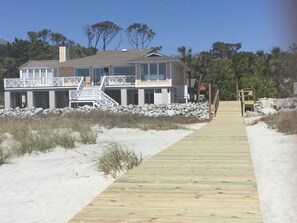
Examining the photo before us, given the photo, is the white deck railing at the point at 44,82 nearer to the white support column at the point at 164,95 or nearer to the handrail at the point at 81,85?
the handrail at the point at 81,85

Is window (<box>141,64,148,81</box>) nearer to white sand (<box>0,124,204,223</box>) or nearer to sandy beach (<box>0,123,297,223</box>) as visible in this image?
sandy beach (<box>0,123,297,223</box>)

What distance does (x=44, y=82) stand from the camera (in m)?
42.9

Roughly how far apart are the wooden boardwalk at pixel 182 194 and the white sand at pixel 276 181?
0.29 meters

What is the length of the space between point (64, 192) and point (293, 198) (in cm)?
356

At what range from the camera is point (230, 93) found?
4178 centimetres

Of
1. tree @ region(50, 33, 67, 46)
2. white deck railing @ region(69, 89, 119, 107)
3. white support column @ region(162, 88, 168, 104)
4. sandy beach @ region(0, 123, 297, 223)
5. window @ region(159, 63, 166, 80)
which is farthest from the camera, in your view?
tree @ region(50, 33, 67, 46)

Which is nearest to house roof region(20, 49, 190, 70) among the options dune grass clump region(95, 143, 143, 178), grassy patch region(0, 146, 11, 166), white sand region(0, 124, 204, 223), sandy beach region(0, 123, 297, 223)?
sandy beach region(0, 123, 297, 223)

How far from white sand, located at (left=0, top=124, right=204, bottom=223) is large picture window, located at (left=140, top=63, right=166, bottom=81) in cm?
2910

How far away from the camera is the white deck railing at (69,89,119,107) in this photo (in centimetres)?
3759

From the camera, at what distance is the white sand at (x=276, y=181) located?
5102mm

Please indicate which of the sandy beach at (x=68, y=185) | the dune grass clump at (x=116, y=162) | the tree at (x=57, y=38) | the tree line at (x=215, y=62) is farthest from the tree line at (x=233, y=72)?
the tree at (x=57, y=38)

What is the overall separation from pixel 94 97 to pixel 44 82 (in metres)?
7.50

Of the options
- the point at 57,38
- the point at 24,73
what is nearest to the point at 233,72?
the point at 24,73

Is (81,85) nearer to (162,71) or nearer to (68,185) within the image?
(162,71)
